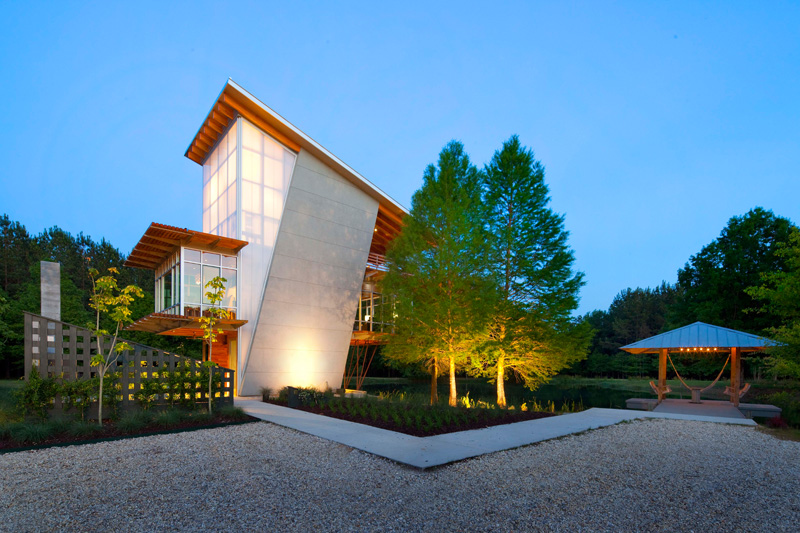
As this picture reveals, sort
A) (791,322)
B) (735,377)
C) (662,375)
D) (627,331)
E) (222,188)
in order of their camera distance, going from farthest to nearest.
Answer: (627,331)
(662,375)
(222,188)
(735,377)
(791,322)

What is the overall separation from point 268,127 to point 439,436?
12.6 metres

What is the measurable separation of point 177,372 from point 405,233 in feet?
25.8

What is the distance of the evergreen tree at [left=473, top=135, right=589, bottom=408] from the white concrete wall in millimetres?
5413

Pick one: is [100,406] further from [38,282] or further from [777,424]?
[38,282]

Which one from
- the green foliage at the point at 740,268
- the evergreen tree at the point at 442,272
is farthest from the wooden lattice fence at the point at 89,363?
the green foliage at the point at 740,268

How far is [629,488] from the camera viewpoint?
5.36 meters

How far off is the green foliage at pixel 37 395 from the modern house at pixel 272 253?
5207 mm

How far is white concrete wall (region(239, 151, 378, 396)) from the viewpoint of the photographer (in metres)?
15.0

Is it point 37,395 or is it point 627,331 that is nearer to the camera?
point 37,395

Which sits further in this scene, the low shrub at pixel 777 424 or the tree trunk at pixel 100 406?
the low shrub at pixel 777 424

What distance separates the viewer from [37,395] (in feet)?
26.5

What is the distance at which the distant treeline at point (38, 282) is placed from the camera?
27.4 metres

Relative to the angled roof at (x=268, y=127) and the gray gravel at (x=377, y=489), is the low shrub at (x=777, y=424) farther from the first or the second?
the angled roof at (x=268, y=127)

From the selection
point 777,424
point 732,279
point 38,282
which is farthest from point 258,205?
point 732,279
